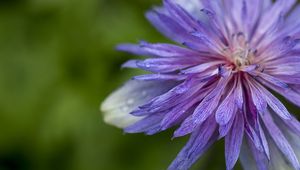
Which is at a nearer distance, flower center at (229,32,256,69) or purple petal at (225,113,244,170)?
purple petal at (225,113,244,170)

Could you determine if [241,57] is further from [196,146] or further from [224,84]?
[196,146]

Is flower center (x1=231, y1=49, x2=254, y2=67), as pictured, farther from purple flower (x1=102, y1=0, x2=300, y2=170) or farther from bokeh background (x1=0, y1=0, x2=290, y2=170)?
bokeh background (x1=0, y1=0, x2=290, y2=170)

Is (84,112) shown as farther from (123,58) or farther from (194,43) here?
(194,43)

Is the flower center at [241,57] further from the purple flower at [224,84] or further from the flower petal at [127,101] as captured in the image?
the flower petal at [127,101]

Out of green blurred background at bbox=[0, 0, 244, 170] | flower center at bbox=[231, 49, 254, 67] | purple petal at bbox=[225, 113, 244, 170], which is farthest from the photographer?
green blurred background at bbox=[0, 0, 244, 170]

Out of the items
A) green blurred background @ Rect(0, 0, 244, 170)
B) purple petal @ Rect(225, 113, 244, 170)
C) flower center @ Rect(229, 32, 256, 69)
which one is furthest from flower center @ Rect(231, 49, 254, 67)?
green blurred background @ Rect(0, 0, 244, 170)

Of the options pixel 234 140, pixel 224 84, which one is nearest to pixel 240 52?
pixel 224 84

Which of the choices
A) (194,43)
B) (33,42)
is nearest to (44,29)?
(33,42)

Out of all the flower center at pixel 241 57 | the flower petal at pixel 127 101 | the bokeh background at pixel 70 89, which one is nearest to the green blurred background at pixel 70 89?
the bokeh background at pixel 70 89
